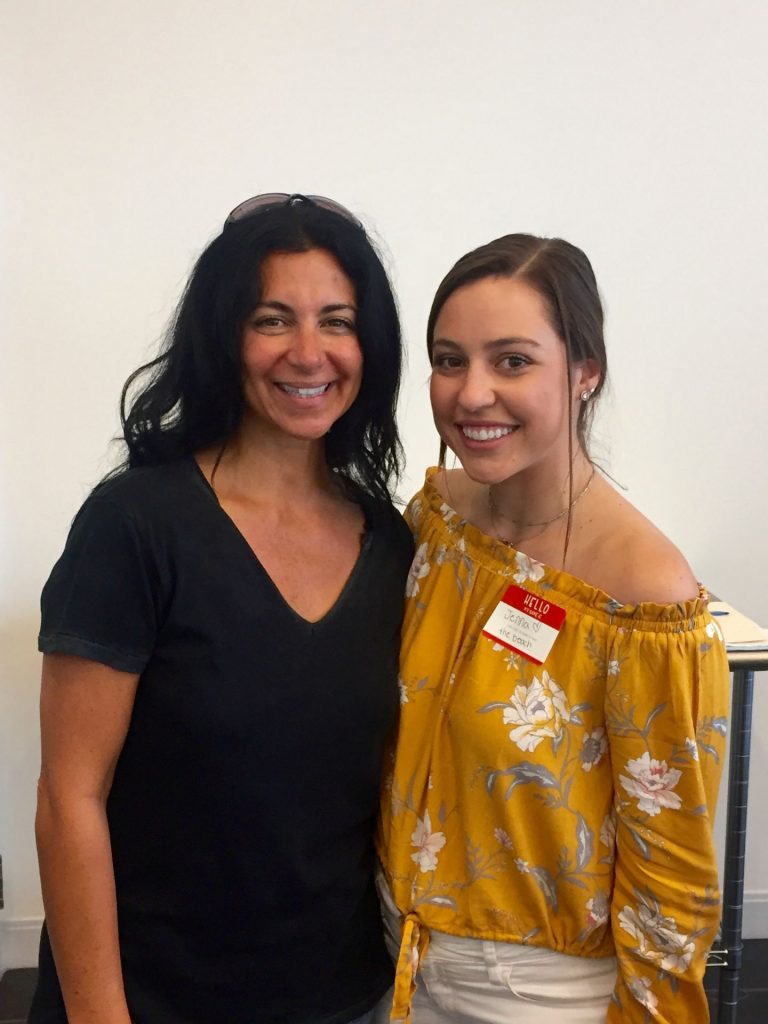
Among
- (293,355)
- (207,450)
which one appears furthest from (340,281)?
(207,450)

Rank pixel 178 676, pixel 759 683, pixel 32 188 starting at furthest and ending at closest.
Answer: pixel 759 683, pixel 32 188, pixel 178 676

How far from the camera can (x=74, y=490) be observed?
90.0 inches

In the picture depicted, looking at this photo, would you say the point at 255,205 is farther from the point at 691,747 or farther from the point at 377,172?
the point at 377,172

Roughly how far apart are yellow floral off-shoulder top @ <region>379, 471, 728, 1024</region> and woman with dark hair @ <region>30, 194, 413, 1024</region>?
8cm

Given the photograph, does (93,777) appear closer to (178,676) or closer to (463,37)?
(178,676)

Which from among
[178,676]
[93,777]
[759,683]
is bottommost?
[759,683]

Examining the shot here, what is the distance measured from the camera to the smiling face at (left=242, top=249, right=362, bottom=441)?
1.15 meters

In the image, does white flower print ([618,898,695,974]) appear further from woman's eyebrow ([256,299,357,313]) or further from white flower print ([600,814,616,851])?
woman's eyebrow ([256,299,357,313])

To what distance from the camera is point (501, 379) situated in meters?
1.17

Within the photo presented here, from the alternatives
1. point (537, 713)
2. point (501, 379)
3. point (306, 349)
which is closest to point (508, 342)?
point (501, 379)

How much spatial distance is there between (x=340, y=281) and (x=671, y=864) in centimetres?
83

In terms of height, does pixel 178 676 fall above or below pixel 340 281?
below

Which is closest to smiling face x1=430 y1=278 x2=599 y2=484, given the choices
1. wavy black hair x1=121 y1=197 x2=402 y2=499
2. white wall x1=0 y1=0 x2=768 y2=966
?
wavy black hair x1=121 y1=197 x2=402 y2=499

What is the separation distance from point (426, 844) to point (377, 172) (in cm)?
161
